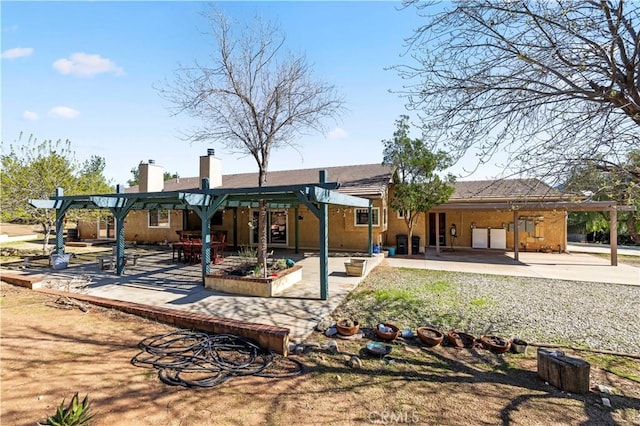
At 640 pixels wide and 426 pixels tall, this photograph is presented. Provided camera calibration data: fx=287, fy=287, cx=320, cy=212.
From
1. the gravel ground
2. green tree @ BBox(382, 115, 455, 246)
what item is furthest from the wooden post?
green tree @ BBox(382, 115, 455, 246)

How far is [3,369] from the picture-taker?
355 centimetres

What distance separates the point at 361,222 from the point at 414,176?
127 inches

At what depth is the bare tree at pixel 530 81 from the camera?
314 centimetres

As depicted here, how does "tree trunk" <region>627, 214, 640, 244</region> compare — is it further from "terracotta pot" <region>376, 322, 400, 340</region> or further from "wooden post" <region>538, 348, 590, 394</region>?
"terracotta pot" <region>376, 322, 400, 340</region>

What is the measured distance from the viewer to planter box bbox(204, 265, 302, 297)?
22.7 ft

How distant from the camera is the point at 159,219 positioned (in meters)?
17.2

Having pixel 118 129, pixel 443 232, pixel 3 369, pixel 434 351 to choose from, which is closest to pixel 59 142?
pixel 118 129

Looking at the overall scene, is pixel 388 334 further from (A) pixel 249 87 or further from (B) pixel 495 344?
(A) pixel 249 87

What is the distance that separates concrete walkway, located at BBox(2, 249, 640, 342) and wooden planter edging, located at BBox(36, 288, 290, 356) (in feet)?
1.43

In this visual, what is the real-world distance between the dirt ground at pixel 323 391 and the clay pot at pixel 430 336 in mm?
130

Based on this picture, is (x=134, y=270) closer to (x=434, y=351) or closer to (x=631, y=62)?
(x=434, y=351)

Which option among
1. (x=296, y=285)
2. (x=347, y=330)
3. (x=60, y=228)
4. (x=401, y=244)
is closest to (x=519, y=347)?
(x=347, y=330)

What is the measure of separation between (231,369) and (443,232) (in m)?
15.3

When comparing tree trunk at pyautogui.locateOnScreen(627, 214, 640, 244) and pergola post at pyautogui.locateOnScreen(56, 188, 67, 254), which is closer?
tree trunk at pyautogui.locateOnScreen(627, 214, 640, 244)
